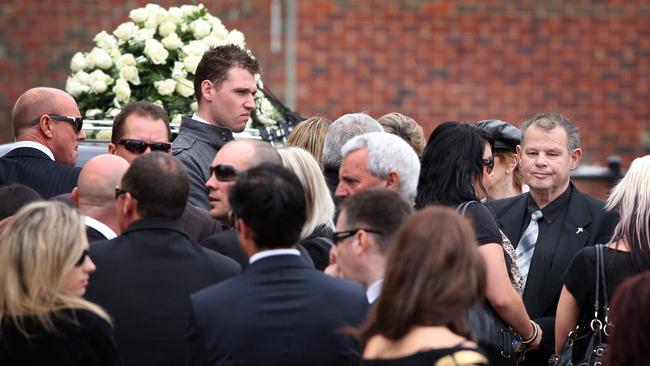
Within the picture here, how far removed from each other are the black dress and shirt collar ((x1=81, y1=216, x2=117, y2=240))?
2213 mm

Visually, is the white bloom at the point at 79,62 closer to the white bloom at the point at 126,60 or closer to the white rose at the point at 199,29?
the white bloom at the point at 126,60

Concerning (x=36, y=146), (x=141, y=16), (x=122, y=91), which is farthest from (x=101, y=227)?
(x=141, y=16)

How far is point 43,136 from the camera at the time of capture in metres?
7.67

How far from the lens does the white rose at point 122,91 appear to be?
878cm

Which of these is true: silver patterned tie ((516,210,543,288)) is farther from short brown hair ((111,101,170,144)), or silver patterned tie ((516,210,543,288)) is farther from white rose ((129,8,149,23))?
white rose ((129,8,149,23))

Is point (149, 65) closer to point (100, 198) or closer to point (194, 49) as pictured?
point (194, 49)

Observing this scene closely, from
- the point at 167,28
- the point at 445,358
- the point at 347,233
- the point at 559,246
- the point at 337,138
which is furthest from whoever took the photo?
the point at 167,28

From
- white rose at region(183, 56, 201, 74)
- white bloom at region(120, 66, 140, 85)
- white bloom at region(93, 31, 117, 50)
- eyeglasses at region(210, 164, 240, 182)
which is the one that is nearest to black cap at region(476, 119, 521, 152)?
white rose at region(183, 56, 201, 74)

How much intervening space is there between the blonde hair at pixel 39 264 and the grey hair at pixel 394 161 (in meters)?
1.66

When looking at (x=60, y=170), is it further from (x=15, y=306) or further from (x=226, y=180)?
(x=15, y=306)

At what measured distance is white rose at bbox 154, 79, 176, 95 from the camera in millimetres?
8836

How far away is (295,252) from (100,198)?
142 centimetres

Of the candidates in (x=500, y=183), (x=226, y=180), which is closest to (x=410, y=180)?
(x=226, y=180)

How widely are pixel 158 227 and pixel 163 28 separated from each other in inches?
152
